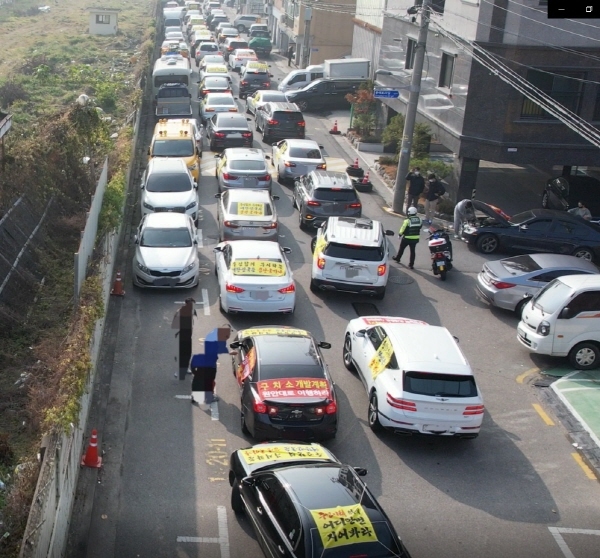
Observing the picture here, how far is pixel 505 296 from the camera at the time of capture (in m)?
20.2

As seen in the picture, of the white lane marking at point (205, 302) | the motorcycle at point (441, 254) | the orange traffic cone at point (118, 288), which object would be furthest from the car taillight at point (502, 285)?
the orange traffic cone at point (118, 288)

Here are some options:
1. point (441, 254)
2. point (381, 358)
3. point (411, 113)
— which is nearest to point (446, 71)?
point (411, 113)

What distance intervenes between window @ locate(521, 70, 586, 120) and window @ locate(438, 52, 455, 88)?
316 centimetres

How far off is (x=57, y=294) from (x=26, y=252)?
165cm

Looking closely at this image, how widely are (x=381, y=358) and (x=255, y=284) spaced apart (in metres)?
4.25

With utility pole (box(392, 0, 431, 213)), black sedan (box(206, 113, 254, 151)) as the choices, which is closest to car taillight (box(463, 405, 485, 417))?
utility pole (box(392, 0, 431, 213))

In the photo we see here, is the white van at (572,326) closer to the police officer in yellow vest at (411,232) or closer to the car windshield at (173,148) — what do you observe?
the police officer in yellow vest at (411,232)

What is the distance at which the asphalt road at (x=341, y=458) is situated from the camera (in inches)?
463

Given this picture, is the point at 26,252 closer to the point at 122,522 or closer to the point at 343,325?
the point at 343,325

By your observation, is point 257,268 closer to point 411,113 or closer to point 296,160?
point 411,113

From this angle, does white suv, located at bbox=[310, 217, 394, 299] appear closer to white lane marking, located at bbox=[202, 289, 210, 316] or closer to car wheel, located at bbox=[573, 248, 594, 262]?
white lane marking, located at bbox=[202, 289, 210, 316]

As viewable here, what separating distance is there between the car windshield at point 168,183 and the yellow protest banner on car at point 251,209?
98.8 inches

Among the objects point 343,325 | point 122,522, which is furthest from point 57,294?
point 122,522

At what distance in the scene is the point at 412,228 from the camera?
2256cm
